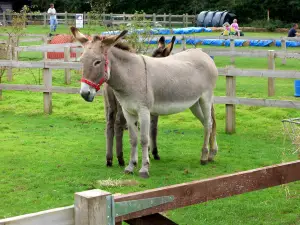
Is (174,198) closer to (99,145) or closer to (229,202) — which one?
(229,202)

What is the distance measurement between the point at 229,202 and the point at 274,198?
23.0 inches

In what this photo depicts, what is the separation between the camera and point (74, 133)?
11727mm

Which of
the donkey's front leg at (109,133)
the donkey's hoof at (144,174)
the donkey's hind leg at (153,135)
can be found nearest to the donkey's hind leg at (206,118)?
the donkey's hind leg at (153,135)

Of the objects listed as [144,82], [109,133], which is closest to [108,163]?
[109,133]

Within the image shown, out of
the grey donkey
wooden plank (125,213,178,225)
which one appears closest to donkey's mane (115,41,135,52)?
the grey donkey

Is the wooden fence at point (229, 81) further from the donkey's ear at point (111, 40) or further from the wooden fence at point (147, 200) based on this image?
the wooden fence at point (147, 200)

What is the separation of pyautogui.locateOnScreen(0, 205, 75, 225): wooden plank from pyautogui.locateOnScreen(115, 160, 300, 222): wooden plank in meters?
0.35

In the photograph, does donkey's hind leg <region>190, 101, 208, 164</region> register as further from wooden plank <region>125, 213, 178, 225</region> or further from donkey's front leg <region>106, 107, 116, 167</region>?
wooden plank <region>125, 213, 178, 225</region>

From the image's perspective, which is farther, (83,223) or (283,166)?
(283,166)

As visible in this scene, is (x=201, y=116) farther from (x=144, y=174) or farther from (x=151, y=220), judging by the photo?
(x=151, y=220)

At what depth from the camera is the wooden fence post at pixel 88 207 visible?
9.95ft

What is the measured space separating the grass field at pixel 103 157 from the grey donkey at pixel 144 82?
588mm

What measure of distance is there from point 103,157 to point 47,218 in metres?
6.76

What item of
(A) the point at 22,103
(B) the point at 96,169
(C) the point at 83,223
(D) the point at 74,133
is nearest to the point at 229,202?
(B) the point at 96,169
